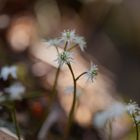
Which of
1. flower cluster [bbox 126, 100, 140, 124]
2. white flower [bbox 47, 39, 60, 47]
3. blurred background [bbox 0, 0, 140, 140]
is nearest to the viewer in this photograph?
flower cluster [bbox 126, 100, 140, 124]

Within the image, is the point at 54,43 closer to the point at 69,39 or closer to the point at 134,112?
the point at 69,39

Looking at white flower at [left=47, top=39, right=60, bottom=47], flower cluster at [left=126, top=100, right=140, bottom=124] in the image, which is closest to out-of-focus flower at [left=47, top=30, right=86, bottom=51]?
white flower at [left=47, top=39, right=60, bottom=47]

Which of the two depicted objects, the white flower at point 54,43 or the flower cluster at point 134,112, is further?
the white flower at point 54,43

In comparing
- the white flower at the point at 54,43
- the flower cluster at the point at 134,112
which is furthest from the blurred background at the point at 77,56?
the flower cluster at the point at 134,112

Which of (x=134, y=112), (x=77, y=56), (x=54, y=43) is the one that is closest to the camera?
(x=134, y=112)

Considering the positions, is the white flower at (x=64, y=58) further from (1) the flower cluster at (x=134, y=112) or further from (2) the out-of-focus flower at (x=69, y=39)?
(1) the flower cluster at (x=134, y=112)

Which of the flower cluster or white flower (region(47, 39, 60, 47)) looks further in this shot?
white flower (region(47, 39, 60, 47))

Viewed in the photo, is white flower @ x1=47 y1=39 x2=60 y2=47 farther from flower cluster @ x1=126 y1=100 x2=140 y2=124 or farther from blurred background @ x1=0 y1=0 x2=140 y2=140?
blurred background @ x1=0 y1=0 x2=140 y2=140

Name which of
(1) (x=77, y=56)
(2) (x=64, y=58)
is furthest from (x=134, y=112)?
(1) (x=77, y=56)
